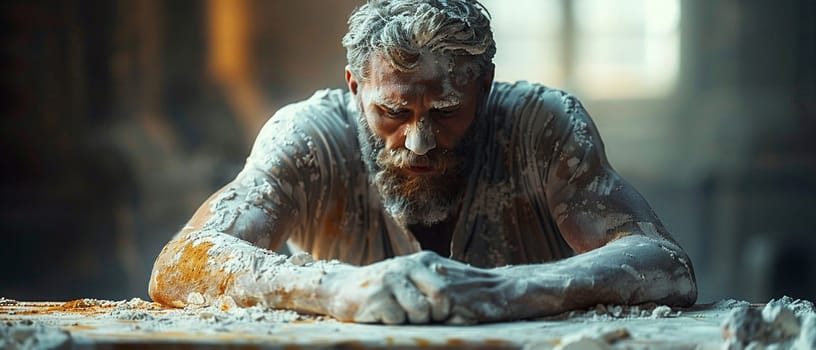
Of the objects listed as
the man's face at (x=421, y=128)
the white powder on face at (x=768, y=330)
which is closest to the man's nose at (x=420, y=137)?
the man's face at (x=421, y=128)

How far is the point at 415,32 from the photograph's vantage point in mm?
3500

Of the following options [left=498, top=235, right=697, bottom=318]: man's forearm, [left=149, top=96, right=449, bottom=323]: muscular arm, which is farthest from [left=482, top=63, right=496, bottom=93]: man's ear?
[left=498, top=235, right=697, bottom=318]: man's forearm

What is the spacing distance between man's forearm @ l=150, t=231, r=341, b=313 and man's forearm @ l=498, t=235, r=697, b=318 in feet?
1.54

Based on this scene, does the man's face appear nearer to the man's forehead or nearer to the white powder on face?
the man's forehead

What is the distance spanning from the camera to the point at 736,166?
10352 millimetres

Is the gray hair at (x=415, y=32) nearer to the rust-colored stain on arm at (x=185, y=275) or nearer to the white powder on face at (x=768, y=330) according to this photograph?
the rust-colored stain on arm at (x=185, y=275)

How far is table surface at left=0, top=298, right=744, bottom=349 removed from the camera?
2.61m

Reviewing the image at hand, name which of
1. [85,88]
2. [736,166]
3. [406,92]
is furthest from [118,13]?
[406,92]

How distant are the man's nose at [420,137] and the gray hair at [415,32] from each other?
159 millimetres

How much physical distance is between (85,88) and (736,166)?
17.2 ft

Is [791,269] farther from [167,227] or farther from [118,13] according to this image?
[118,13]

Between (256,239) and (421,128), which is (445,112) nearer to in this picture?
(421,128)

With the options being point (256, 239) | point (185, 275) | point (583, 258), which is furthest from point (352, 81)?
point (583, 258)

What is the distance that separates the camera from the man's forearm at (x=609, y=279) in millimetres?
2988
